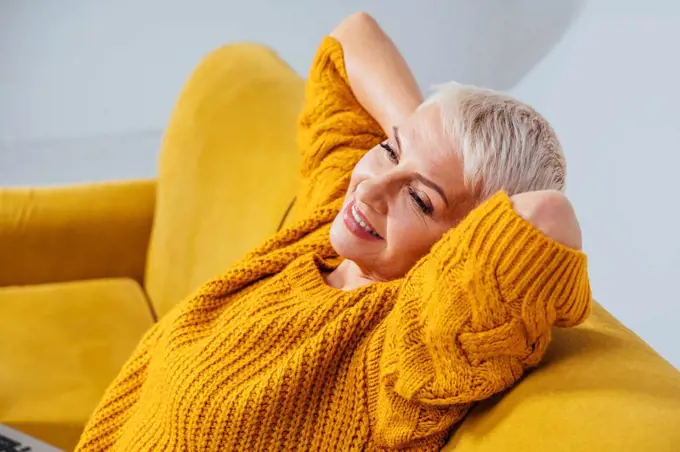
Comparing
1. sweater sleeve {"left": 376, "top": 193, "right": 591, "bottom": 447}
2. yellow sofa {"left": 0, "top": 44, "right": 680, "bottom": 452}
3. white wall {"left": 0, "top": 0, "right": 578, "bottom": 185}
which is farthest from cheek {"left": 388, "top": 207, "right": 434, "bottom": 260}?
white wall {"left": 0, "top": 0, "right": 578, "bottom": 185}

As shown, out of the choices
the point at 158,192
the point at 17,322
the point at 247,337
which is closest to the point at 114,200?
the point at 158,192

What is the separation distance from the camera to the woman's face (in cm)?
101

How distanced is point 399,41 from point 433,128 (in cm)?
143

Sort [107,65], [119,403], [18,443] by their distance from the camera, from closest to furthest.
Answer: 1. [119,403]
2. [18,443]
3. [107,65]

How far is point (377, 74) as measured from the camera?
1412 mm

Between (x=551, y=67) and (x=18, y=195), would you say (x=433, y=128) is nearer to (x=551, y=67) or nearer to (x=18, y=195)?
(x=551, y=67)

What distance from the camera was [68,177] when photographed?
10.2 feet

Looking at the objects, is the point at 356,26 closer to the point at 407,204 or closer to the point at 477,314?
the point at 407,204

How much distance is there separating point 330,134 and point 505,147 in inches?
17.7

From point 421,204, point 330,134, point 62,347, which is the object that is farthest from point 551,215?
point 62,347

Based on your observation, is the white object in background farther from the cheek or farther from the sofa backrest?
the cheek

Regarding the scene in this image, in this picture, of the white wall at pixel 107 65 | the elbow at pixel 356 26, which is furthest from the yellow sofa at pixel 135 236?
the white wall at pixel 107 65

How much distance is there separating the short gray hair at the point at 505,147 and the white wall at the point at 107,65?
1602mm

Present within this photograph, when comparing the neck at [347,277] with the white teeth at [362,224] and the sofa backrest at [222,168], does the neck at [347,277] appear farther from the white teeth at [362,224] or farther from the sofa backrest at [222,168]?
the sofa backrest at [222,168]
